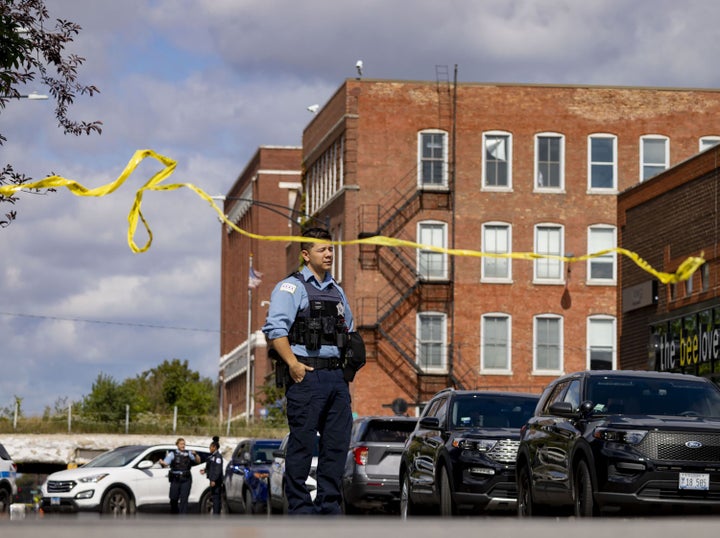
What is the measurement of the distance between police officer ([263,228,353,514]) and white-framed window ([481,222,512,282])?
1965 inches

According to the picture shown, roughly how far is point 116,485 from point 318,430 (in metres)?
21.0

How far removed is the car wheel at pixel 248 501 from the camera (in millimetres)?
29359

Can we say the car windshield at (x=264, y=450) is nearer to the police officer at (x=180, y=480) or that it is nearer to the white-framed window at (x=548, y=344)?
the police officer at (x=180, y=480)

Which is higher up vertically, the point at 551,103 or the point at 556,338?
the point at 551,103

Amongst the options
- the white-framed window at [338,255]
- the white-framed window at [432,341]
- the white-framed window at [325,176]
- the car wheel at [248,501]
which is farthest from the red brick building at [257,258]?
the car wheel at [248,501]

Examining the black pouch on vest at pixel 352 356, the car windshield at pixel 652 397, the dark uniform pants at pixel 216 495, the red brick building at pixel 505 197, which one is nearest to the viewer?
the black pouch on vest at pixel 352 356

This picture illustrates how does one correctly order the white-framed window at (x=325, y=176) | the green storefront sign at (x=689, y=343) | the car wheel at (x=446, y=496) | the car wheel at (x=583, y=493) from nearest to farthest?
the car wheel at (x=583, y=493)
the car wheel at (x=446, y=496)
the green storefront sign at (x=689, y=343)
the white-framed window at (x=325, y=176)

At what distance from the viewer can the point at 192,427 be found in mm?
64438

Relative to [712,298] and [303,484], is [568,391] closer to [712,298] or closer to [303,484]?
[303,484]

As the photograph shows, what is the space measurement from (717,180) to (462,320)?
25289 millimetres

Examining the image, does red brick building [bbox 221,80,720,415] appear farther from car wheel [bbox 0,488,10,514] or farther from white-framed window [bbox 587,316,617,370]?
car wheel [bbox 0,488,10,514]

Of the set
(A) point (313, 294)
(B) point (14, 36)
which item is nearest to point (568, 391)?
(A) point (313, 294)

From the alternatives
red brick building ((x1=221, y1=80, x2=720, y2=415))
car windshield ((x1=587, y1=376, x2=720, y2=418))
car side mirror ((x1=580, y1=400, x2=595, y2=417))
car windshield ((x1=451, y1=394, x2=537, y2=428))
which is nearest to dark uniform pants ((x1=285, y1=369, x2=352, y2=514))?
car side mirror ((x1=580, y1=400, x2=595, y2=417))

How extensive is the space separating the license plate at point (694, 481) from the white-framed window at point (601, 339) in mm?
47174
